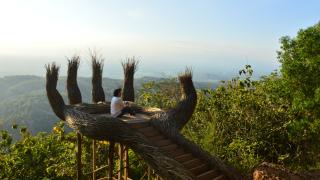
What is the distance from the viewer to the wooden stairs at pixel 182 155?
10.8 metres

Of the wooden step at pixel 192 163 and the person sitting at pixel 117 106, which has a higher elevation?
the person sitting at pixel 117 106

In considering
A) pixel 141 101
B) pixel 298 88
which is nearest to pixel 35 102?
pixel 141 101

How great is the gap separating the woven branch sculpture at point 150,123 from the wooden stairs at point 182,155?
129mm

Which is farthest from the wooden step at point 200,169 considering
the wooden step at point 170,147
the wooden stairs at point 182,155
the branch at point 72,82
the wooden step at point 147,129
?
the branch at point 72,82

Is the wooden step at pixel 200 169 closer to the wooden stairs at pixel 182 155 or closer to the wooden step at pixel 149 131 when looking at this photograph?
the wooden stairs at pixel 182 155

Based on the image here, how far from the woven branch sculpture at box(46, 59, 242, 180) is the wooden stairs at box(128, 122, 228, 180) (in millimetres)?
129

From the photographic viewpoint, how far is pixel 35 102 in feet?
584

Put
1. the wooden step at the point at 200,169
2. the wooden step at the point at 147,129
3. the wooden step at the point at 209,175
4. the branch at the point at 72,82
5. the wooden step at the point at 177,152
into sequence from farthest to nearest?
the branch at the point at 72,82
the wooden step at the point at 147,129
the wooden step at the point at 177,152
the wooden step at the point at 200,169
the wooden step at the point at 209,175

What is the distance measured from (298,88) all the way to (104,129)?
36.0 ft

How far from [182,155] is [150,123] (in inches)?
69.2

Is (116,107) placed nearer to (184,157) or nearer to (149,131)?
(149,131)

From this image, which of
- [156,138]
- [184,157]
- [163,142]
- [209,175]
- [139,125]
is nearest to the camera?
[209,175]

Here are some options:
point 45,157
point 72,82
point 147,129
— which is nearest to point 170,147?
point 147,129

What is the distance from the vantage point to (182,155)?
440 inches
